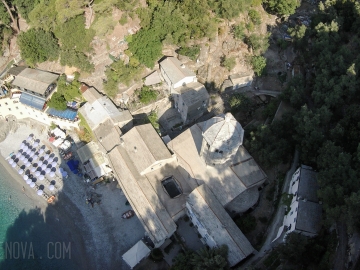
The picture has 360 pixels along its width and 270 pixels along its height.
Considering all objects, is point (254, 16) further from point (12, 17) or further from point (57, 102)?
point (12, 17)

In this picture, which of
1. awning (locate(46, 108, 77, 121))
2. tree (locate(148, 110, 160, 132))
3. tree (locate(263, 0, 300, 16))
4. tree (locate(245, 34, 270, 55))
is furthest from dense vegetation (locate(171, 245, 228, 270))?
tree (locate(263, 0, 300, 16))

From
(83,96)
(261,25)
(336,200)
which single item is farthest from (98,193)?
(261,25)

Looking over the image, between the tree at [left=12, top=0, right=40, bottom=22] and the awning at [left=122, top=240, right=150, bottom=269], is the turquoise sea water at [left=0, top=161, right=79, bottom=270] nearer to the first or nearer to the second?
the awning at [left=122, top=240, right=150, bottom=269]

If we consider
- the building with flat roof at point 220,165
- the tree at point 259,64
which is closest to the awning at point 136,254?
the building with flat roof at point 220,165

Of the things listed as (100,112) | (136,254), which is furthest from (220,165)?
(100,112)

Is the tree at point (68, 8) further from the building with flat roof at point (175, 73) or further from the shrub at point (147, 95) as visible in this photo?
the shrub at point (147, 95)

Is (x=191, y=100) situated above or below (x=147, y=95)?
below
